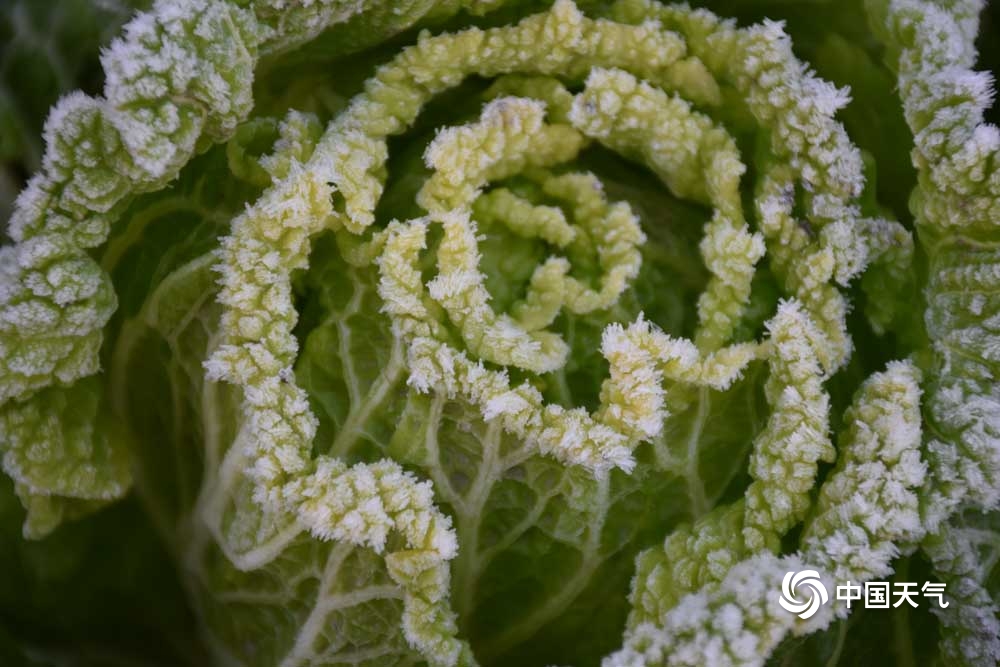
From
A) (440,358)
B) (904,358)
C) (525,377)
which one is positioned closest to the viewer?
(440,358)

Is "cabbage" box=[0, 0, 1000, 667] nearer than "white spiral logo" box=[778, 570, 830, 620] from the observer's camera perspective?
No

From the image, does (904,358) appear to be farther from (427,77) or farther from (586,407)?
(427,77)

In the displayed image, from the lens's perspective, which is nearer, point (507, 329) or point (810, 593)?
point (810, 593)

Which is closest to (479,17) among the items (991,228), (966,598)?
(991,228)

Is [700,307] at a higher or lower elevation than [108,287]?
higher

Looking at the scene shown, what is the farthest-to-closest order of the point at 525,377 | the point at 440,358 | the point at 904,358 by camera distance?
the point at 904,358
the point at 525,377
the point at 440,358

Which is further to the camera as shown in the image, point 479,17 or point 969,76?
point 479,17

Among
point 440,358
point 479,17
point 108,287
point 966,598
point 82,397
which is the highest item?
point 479,17

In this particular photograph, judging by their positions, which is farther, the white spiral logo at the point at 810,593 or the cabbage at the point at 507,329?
the cabbage at the point at 507,329
